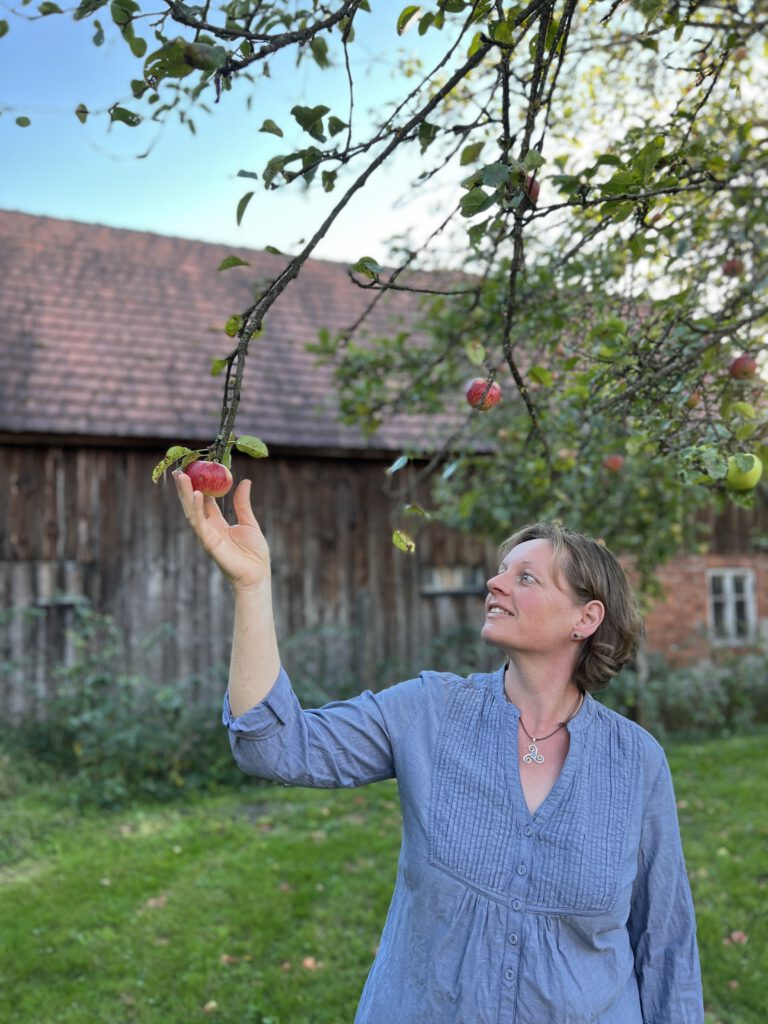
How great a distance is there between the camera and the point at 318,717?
5.71 feet

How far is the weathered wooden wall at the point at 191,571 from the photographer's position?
780cm

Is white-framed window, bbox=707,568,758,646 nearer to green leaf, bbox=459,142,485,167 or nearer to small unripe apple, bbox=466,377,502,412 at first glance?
small unripe apple, bbox=466,377,502,412

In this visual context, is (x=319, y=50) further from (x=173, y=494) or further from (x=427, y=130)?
(x=173, y=494)

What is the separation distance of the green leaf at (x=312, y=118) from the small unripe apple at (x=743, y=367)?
1.51 meters

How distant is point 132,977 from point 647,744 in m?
3.14

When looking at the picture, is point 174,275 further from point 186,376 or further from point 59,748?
point 59,748

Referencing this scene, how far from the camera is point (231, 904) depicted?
4.61 m

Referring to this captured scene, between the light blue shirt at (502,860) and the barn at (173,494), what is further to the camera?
the barn at (173,494)

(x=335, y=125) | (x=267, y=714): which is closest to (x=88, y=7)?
(x=335, y=125)

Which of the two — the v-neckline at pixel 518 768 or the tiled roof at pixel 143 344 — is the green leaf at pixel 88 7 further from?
the tiled roof at pixel 143 344

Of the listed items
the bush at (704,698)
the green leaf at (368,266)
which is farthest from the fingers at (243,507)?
the bush at (704,698)

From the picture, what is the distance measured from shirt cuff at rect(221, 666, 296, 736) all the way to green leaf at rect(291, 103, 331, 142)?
1186 millimetres

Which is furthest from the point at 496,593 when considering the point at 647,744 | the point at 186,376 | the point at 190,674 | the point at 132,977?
the point at 186,376

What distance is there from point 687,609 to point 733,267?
8420 millimetres
